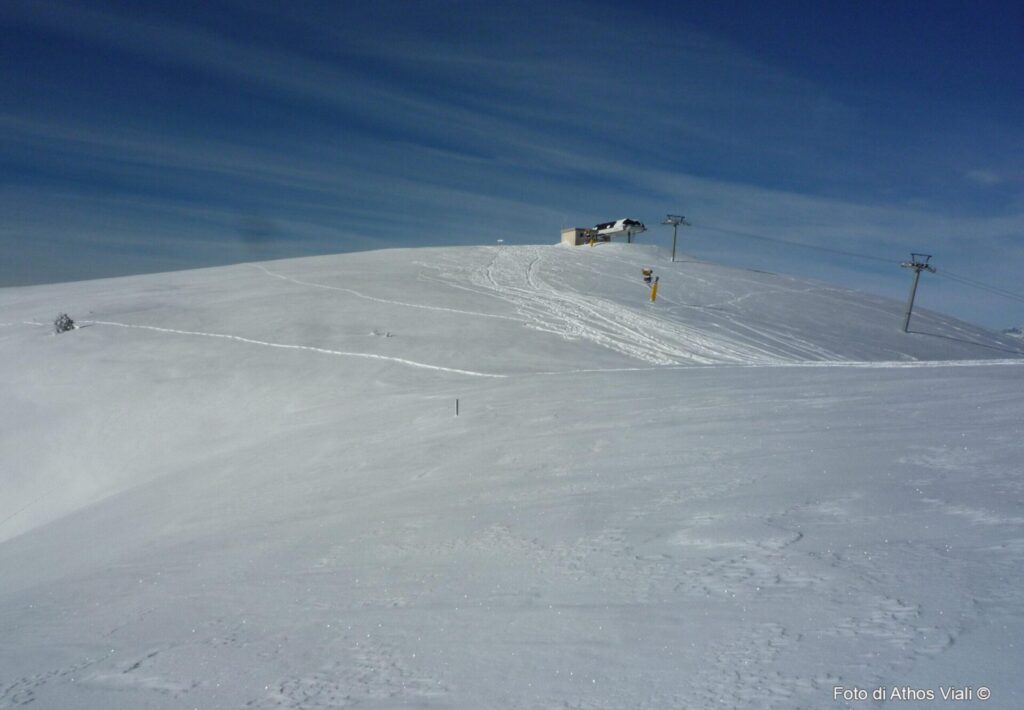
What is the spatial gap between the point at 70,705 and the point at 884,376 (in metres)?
9.92

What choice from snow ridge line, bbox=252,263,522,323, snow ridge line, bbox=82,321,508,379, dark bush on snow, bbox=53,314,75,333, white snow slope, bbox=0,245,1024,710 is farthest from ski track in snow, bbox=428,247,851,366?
dark bush on snow, bbox=53,314,75,333

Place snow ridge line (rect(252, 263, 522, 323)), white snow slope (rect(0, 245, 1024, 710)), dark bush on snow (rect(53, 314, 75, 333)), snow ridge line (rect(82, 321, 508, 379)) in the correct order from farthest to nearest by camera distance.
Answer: snow ridge line (rect(252, 263, 522, 323)) → dark bush on snow (rect(53, 314, 75, 333)) → snow ridge line (rect(82, 321, 508, 379)) → white snow slope (rect(0, 245, 1024, 710))

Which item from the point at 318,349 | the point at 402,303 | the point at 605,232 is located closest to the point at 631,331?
the point at 402,303

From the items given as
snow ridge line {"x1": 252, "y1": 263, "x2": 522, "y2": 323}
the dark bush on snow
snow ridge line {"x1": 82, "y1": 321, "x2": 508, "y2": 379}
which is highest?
snow ridge line {"x1": 252, "y1": 263, "x2": 522, "y2": 323}

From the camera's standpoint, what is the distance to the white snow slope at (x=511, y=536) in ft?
10.3

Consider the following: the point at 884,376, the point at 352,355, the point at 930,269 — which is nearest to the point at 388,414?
the point at 352,355

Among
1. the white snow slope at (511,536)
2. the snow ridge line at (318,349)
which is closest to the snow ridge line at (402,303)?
the snow ridge line at (318,349)

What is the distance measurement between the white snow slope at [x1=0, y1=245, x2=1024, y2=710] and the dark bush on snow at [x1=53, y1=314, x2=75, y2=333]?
3320mm

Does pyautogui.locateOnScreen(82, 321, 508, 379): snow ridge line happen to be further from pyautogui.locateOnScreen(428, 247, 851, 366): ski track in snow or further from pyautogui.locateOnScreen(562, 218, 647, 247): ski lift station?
pyautogui.locateOnScreen(562, 218, 647, 247): ski lift station

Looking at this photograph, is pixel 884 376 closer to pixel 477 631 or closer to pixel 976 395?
pixel 976 395

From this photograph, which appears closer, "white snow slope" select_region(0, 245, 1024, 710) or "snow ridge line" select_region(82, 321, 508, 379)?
"white snow slope" select_region(0, 245, 1024, 710)

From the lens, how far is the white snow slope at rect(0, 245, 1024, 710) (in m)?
3.15

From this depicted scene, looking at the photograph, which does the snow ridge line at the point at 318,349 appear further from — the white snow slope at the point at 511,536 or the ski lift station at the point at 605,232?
the ski lift station at the point at 605,232

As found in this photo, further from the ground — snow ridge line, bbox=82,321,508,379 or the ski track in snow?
the ski track in snow
